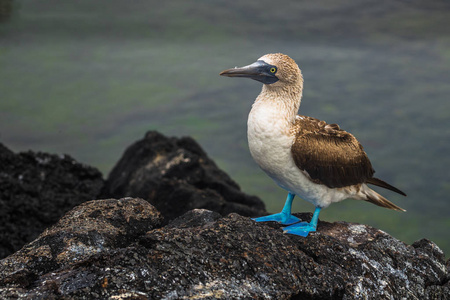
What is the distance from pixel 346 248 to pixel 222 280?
123cm

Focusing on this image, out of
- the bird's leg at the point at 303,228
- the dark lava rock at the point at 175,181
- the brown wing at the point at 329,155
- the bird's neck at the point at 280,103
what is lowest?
the dark lava rock at the point at 175,181

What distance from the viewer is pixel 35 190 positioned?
24.2 ft

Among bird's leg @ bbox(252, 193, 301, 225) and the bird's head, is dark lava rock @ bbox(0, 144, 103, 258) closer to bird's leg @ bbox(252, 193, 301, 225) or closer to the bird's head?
bird's leg @ bbox(252, 193, 301, 225)

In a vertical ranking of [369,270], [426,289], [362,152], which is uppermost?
[362,152]

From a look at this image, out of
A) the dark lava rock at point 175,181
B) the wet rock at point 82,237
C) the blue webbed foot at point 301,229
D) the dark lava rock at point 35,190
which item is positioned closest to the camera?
the wet rock at point 82,237

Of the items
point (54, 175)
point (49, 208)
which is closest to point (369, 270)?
point (49, 208)

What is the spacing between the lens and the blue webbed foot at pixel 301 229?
4.18 m

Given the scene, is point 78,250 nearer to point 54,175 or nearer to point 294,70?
point 294,70

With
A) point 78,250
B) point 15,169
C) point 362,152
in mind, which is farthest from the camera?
point 15,169

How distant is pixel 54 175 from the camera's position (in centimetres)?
792

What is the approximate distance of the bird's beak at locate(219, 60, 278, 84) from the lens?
434 cm

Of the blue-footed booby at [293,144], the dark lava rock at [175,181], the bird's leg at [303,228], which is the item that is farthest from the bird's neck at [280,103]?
the dark lava rock at [175,181]

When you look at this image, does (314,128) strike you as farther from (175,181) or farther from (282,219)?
(175,181)

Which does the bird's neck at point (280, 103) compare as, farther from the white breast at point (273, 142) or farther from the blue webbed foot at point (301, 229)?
the blue webbed foot at point (301, 229)
